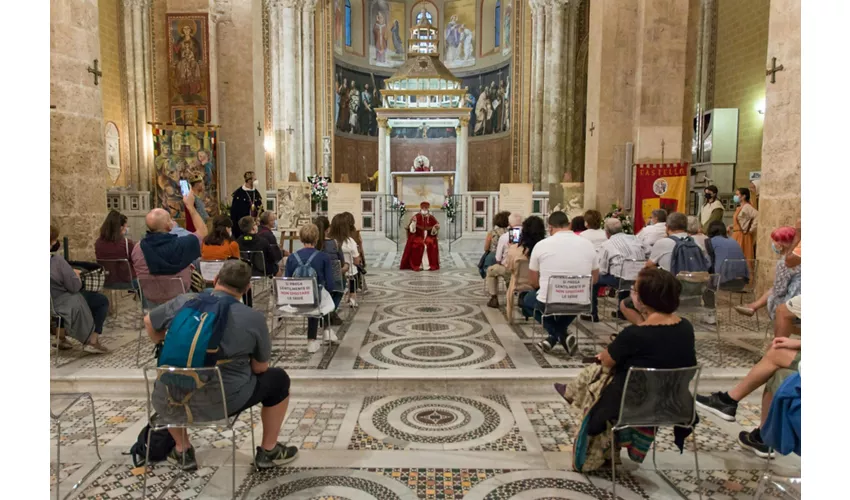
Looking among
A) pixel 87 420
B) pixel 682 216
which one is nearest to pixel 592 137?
pixel 682 216

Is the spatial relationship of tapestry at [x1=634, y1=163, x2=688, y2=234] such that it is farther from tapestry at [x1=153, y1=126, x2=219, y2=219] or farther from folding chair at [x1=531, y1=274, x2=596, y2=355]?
tapestry at [x1=153, y1=126, x2=219, y2=219]

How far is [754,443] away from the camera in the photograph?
11.8 feet

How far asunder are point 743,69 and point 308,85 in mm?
12598

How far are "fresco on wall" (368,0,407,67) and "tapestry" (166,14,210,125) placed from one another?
40.8ft

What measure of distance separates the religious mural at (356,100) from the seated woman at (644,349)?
19.7m

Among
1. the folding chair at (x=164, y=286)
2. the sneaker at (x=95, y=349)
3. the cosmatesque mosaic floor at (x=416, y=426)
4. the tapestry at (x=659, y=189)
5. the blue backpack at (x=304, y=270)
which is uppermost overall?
the tapestry at (x=659, y=189)

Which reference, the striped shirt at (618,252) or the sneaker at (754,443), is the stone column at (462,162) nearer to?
the striped shirt at (618,252)

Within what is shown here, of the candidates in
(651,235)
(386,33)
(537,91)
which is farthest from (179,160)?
(386,33)

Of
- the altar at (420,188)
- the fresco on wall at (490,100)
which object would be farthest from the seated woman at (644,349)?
the fresco on wall at (490,100)

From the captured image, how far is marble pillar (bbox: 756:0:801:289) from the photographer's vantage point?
563 cm

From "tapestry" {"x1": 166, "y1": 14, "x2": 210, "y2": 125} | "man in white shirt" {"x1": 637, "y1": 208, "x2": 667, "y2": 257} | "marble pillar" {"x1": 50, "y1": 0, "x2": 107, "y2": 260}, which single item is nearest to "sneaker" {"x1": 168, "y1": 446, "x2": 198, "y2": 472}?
"marble pillar" {"x1": 50, "y1": 0, "x2": 107, "y2": 260}

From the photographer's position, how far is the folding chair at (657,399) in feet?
9.29

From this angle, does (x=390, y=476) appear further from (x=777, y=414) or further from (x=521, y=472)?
(x=777, y=414)

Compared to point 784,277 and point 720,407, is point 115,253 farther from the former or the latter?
point 784,277
